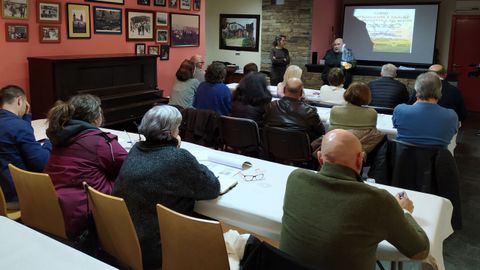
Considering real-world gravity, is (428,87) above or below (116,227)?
above

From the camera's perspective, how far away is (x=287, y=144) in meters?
3.92

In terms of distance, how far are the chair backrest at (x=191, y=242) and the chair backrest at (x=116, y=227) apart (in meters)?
0.20

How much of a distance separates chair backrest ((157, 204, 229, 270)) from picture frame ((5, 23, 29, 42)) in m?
3.72

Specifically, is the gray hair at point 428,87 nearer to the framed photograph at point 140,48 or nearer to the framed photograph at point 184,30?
the framed photograph at point 140,48

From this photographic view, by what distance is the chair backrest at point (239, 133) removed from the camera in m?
4.12

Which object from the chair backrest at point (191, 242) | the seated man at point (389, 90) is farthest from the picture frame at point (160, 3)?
the chair backrest at point (191, 242)

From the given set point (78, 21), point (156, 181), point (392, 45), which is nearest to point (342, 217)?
point (156, 181)

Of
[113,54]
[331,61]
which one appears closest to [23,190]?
[113,54]

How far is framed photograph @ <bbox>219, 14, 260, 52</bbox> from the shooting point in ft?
35.7

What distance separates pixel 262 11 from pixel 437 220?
8.73m

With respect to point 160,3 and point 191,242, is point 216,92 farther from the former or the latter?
point 191,242

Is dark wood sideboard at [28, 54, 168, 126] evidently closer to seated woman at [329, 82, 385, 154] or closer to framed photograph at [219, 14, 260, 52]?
seated woman at [329, 82, 385, 154]

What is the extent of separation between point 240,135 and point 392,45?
709cm

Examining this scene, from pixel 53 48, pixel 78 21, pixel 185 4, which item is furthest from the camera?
pixel 185 4
